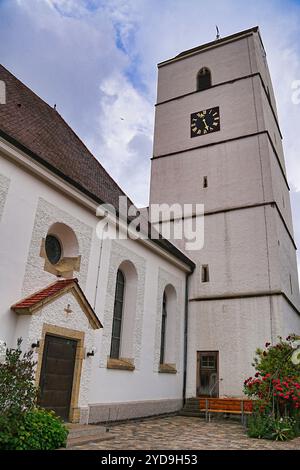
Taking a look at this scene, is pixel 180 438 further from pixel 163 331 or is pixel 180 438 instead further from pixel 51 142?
pixel 51 142

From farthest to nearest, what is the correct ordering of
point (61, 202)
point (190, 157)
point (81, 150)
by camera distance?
point (190, 157), point (81, 150), point (61, 202)

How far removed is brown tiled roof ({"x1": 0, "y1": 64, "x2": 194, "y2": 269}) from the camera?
9664 millimetres

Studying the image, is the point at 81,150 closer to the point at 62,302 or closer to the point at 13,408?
the point at 62,302

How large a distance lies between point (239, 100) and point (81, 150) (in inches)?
→ 357

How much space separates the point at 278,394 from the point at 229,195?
9.39 m

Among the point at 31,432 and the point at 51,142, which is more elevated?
the point at 51,142

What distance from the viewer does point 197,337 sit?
50.4ft

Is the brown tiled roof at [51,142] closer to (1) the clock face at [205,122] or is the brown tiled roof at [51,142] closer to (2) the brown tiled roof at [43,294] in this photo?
(2) the brown tiled roof at [43,294]

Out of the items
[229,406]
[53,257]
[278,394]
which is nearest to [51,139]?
[53,257]

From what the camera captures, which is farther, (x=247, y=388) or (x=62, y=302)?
(x=247, y=388)

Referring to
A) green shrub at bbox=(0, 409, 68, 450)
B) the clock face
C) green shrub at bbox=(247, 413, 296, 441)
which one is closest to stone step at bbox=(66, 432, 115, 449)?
green shrub at bbox=(0, 409, 68, 450)

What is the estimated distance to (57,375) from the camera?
8.45 meters

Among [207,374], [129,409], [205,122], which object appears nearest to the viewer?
[129,409]
